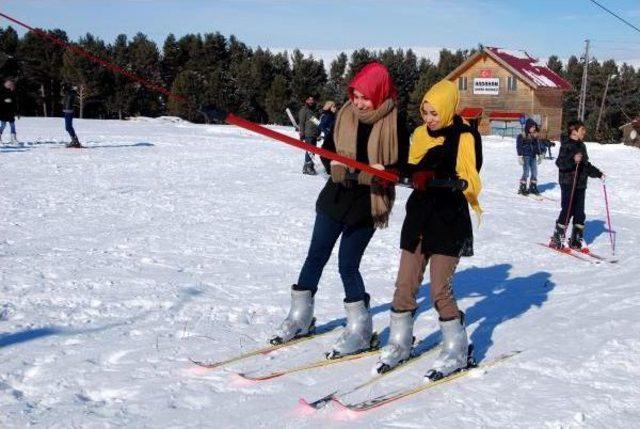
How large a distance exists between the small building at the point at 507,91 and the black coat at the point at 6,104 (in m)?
33.9

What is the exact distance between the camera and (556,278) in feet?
25.6

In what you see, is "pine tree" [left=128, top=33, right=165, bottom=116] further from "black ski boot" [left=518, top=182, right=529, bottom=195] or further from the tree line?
"black ski boot" [left=518, top=182, right=529, bottom=195]

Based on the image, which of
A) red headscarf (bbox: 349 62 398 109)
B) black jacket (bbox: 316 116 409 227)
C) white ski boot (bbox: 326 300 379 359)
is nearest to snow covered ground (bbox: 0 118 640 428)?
white ski boot (bbox: 326 300 379 359)

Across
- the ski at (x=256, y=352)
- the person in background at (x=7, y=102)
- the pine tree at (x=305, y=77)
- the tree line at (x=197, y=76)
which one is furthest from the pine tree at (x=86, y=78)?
the ski at (x=256, y=352)

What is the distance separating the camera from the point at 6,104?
17.9m

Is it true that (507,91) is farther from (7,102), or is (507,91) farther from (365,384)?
(365,384)

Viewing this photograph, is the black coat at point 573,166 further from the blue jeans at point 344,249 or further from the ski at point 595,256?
the blue jeans at point 344,249

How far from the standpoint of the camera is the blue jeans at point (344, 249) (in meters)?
4.36

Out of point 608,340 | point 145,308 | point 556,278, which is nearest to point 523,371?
point 608,340

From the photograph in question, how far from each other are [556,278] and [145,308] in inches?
193

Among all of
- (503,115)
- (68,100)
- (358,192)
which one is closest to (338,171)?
(358,192)

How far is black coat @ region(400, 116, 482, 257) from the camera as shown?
4.07 meters

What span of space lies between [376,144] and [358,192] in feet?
1.12

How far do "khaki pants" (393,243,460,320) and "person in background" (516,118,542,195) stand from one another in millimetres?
12522
